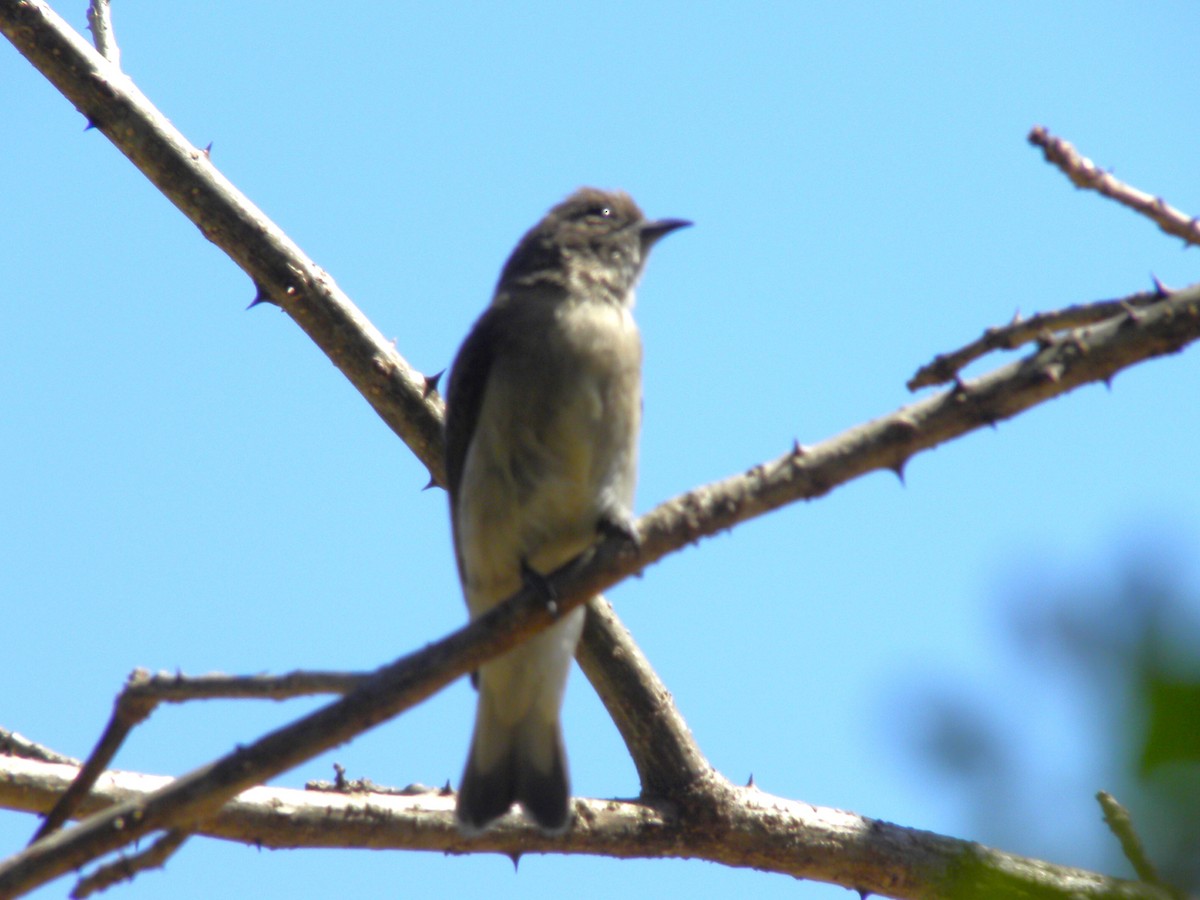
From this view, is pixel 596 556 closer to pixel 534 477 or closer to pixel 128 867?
pixel 534 477

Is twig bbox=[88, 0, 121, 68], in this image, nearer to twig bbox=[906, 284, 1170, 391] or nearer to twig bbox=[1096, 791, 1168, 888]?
twig bbox=[906, 284, 1170, 391]

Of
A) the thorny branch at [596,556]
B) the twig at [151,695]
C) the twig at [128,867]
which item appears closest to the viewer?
the twig at [128,867]

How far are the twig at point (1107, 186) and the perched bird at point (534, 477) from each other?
223 centimetres

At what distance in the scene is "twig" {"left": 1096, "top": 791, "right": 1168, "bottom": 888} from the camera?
149cm

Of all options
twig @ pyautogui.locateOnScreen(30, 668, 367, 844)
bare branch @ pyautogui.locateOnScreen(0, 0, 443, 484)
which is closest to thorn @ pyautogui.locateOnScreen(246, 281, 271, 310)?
bare branch @ pyautogui.locateOnScreen(0, 0, 443, 484)

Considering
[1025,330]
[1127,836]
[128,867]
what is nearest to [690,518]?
[1025,330]

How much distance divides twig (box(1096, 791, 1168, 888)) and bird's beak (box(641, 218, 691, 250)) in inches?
199

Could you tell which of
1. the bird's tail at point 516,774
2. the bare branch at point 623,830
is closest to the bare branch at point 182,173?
the bird's tail at point 516,774

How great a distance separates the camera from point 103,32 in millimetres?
6117

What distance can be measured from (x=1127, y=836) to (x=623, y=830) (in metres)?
4.02

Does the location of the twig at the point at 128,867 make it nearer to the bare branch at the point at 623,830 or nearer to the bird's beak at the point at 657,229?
A: the bare branch at the point at 623,830

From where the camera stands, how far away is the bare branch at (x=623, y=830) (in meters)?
4.72

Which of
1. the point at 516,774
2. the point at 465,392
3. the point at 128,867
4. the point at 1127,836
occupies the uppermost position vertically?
the point at 465,392

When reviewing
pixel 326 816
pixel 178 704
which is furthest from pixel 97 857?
pixel 326 816
